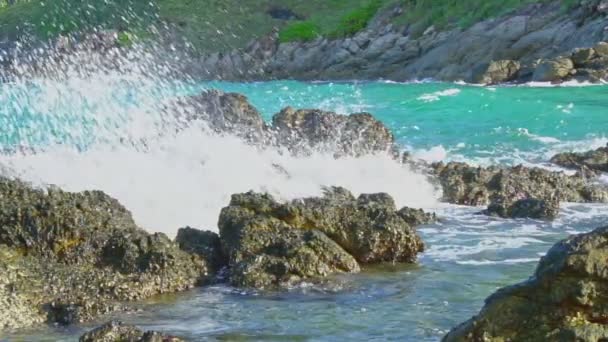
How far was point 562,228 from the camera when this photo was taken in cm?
1344

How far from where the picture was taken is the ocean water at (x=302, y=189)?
8.38 m

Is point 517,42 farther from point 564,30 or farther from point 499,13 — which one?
point 499,13

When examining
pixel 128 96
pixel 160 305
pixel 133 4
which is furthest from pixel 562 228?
pixel 133 4

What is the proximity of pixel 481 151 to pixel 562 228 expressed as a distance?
12.5 metres

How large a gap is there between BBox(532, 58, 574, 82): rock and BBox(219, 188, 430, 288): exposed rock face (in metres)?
36.6

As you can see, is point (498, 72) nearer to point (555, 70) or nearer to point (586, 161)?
point (555, 70)

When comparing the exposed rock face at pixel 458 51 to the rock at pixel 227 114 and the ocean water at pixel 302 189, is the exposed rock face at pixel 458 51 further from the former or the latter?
the rock at pixel 227 114

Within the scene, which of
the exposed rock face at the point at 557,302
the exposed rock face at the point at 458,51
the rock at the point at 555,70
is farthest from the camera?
the exposed rock face at the point at 458,51

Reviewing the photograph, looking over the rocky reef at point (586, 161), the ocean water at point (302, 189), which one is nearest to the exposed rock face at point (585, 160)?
the rocky reef at point (586, 161)

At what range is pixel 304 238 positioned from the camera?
10297 millimetres

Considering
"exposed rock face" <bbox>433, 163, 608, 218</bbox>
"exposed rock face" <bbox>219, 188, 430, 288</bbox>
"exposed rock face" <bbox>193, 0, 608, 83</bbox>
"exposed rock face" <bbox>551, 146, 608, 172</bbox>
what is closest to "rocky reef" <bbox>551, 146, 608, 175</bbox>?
"exposed rock face" <bbox>551, 146, 608, 172</bbox>

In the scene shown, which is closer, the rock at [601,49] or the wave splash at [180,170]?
the wave splash at [180,170]

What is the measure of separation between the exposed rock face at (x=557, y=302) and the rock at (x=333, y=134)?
40.1 ft

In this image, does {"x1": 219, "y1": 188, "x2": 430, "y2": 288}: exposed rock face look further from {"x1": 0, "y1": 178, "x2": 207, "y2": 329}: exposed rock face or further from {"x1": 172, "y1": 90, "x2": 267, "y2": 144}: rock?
{"x1": 172, "y1": 90, "x2": 267, "y2": 144}: rock
